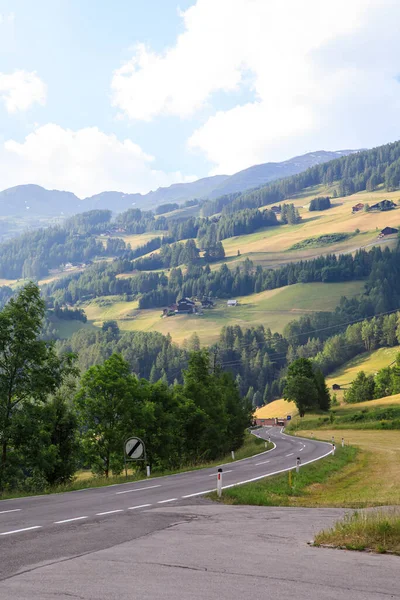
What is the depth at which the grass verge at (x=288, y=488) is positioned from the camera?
21562 mm

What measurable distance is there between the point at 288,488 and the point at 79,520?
13.7m

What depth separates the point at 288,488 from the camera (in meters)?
27.6

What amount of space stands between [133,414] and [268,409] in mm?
145093

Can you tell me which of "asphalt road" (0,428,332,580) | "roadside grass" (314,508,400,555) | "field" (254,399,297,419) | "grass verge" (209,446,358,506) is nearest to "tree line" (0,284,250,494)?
"asphalt road" (0,428,332,580)

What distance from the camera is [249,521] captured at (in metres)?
16.1

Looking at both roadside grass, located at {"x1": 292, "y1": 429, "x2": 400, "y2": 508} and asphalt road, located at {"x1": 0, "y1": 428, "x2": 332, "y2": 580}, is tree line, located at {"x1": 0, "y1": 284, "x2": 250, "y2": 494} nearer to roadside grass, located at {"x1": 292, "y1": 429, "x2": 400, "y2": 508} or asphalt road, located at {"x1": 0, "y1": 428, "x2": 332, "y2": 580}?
asphalt road, located at {"x1": 0, "y1": 428, "x2": 332, "y2": 580}

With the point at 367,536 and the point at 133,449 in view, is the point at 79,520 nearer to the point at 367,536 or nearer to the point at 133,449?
the point at 367,536

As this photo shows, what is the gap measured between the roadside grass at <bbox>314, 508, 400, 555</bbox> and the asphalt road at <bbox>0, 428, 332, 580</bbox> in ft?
14.0

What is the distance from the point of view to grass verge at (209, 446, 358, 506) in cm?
2156

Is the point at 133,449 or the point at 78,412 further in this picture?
the point at 78,412

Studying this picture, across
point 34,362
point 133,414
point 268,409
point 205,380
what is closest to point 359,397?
point 268,409

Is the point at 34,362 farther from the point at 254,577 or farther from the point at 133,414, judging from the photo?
the point at 254,577

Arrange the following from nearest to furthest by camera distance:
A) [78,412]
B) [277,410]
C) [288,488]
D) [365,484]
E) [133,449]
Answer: [288,488] < [133,449] < [365,484] < [78,412] < [277,410]

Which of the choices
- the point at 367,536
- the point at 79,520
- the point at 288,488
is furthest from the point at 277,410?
the point at 367,536
